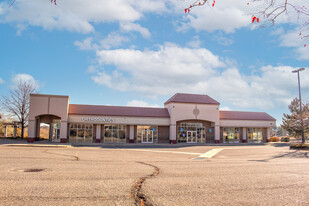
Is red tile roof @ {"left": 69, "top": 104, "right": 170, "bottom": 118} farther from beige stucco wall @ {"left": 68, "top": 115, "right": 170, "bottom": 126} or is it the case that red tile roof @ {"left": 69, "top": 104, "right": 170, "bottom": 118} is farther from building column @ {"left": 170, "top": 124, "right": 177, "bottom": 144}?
building column @ {"left": 170, "top": 124, "right": 177, "bottom": 144}

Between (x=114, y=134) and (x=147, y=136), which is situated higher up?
(x=114, y=134)

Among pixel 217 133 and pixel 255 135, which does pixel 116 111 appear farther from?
pixel 255 135

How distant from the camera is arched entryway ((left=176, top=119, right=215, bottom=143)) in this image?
4094 centimetres

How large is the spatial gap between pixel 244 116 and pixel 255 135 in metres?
4.11

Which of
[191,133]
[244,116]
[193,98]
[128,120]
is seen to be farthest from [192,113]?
[244,116]

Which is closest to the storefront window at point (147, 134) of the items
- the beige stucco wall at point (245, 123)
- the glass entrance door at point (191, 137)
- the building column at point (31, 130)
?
the glass entrance door at point (191, 137)

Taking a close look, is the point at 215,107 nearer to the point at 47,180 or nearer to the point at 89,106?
the point at 89,106

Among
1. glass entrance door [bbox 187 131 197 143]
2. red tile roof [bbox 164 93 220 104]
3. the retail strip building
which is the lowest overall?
glass entrance door [bbox 187 131 197 143]

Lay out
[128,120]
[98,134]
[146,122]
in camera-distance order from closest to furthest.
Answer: [98,134] < [128,120] < [146,122]

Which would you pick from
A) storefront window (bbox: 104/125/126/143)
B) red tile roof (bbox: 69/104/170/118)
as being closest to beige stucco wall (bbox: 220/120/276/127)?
red tile roof (bbox: 69/104/170/118)

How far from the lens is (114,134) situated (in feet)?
126

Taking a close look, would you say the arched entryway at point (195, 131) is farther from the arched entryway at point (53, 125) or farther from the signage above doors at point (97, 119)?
the arched entryway at point (53, 125)

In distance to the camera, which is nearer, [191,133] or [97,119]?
[97,119]

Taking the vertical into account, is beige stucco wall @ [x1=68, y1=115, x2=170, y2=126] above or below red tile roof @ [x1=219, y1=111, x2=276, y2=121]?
below
